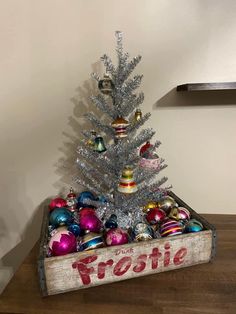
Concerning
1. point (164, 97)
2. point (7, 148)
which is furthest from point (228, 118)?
point (7, 148)

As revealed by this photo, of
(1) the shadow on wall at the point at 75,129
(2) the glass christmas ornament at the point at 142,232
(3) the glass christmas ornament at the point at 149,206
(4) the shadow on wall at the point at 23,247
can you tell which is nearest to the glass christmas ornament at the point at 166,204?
(3) the glass christmas ornament at the point at 149,206

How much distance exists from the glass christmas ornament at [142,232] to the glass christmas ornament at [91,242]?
9 centimetres

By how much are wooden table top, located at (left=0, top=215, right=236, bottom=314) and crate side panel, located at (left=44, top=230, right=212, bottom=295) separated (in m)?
0.02

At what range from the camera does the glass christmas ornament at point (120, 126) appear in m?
0.67

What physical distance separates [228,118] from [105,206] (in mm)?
536

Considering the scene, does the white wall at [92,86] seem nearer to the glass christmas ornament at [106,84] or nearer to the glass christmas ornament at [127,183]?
the glass christmas ornament at [106,84]

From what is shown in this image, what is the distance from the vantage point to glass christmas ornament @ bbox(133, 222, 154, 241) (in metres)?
0.64

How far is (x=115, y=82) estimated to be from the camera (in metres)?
0.70

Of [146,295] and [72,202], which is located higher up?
[72,202]

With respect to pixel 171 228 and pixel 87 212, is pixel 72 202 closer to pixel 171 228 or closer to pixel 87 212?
pixel 87 212

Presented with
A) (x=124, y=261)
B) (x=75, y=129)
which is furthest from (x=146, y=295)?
(x=75, y=129)

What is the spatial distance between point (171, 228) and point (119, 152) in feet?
0.74

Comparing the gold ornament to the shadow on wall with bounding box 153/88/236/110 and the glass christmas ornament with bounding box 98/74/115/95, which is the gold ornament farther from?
the shadow on wall with bounding box 153/88/236/110

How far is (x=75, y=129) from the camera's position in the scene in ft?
3.19
